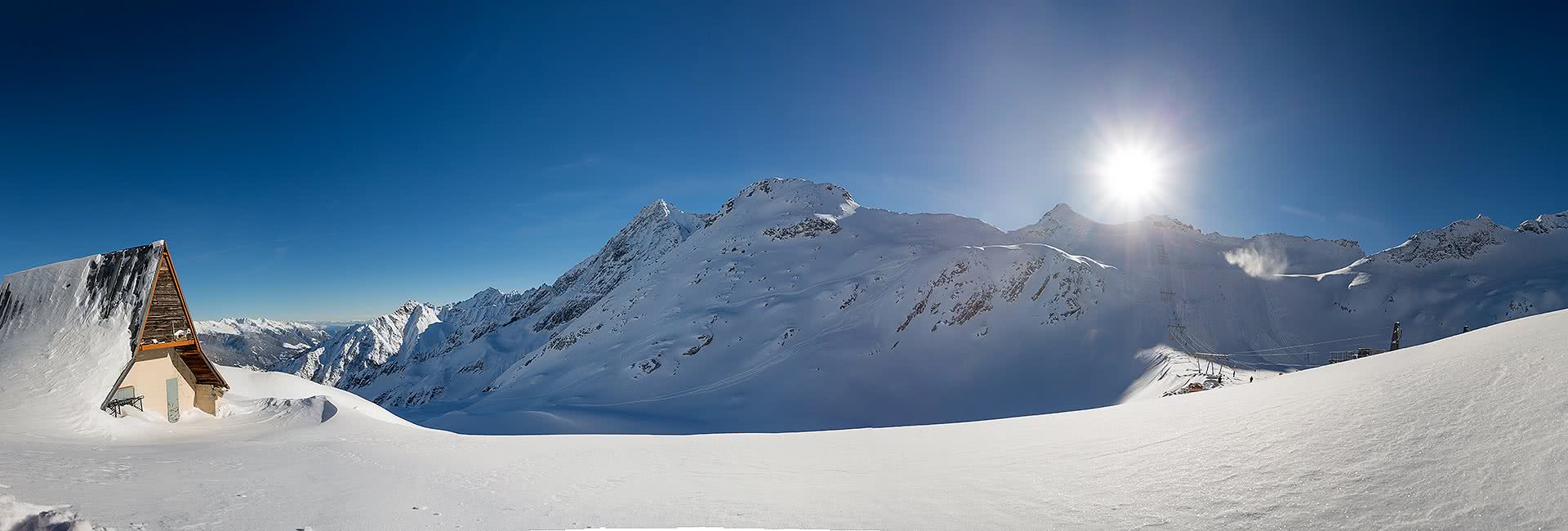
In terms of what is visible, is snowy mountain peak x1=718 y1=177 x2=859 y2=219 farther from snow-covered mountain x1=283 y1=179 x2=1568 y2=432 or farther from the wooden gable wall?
the wooden gable wall

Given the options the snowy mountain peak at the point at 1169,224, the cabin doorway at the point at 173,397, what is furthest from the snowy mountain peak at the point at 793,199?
the cabin doorway at the point at 173,397

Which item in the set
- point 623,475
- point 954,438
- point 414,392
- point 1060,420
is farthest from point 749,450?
point 414,392

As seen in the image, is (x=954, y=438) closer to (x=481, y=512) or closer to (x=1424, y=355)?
(x=1424, y=355)

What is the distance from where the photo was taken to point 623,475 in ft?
22.6

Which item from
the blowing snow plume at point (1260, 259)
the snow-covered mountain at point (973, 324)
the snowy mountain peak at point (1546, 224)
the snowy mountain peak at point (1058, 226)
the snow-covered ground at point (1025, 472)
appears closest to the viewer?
the snow-covered ground at point (1025, 472)

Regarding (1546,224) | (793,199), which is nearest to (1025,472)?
(1546,224)

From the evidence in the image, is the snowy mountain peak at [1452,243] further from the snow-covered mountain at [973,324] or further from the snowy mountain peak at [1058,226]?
the snowy mountain peak at [1058,226]

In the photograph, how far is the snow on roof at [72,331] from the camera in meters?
11.3

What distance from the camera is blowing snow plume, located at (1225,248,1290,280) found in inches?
2399

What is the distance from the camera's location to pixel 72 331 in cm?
1333

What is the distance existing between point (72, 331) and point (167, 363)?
206 cm

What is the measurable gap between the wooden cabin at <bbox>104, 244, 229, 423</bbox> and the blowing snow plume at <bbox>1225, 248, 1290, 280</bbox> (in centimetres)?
7578

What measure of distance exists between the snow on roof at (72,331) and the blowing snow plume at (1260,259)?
76.6 metres

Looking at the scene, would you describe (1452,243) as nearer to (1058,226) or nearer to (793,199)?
(1058,226)
